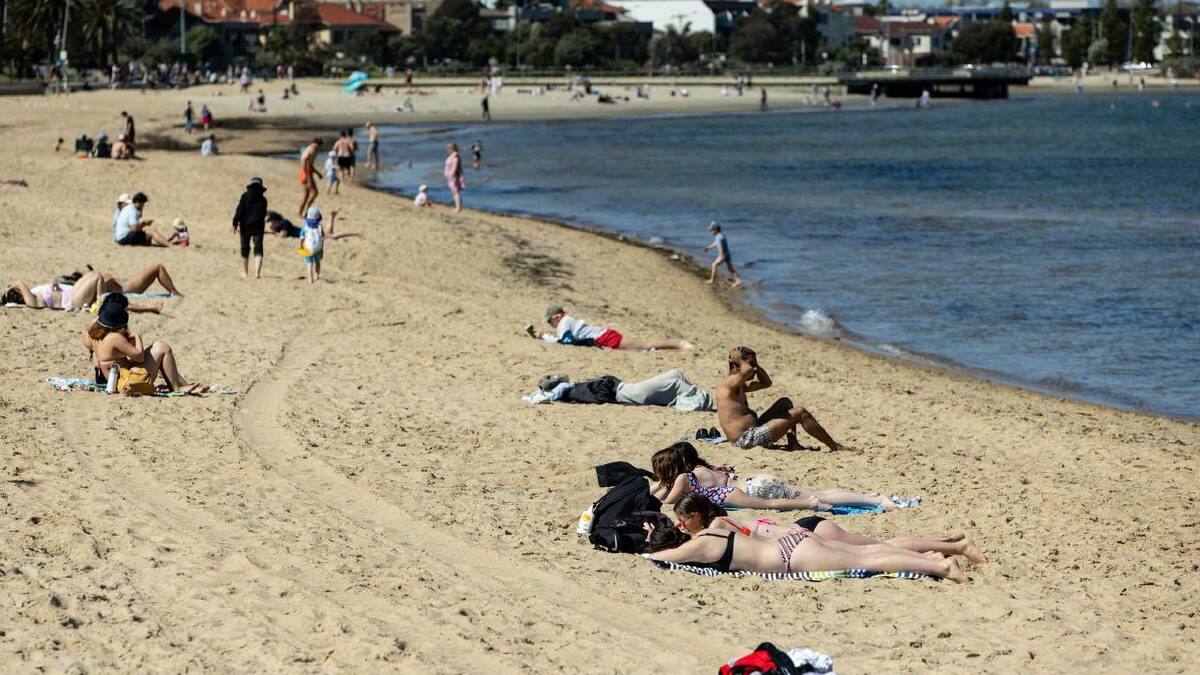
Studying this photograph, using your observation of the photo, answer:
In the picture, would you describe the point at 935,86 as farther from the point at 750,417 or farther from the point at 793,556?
the point at 793,556

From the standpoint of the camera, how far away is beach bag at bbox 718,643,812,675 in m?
6.61

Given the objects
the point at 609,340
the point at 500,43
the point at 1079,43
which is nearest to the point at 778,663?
the point at 609,340

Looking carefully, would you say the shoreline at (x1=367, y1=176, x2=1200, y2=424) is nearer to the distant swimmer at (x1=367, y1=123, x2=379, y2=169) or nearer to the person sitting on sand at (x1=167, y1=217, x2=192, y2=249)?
the person sitting on sand at (x1=167, y1=217, x2=192, y2=249)

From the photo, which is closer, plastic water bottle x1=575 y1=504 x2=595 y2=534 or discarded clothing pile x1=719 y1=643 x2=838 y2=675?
discarded clothing pile x1=719 y1=643 x2=838 y2=675

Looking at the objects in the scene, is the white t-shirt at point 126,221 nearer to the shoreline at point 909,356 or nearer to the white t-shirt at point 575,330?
the white t-shirt at point 575,330

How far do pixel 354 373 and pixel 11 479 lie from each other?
4.79 meters

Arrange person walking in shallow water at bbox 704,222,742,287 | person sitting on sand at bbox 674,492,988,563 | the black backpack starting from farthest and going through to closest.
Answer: person walking in shallow water at bbox 704,222,742,287 < the black backpack < person sitting on sand at bbox 674,492,988,563

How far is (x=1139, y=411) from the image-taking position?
15.5 meters

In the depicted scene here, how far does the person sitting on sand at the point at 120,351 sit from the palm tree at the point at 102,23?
77.4 m

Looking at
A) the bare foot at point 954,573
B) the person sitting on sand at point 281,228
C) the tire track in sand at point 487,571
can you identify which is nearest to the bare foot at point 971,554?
the bare foot at point 954,573

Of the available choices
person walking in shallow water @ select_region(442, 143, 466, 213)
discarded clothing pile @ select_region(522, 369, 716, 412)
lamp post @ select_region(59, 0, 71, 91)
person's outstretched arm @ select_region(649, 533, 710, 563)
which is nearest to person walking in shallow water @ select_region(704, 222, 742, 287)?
person walking in shallow water @ select_region(442, 143, 466, 213)

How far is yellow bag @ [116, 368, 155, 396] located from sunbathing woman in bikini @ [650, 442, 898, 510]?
15.5ft

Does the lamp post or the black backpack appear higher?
the lamp post

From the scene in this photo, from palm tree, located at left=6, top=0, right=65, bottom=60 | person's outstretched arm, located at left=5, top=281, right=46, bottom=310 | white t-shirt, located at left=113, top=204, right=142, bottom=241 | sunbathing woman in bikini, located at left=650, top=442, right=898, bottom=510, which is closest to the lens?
sunbathing woman in bikini, located at left=650, top=442, right=898, bottom=510
